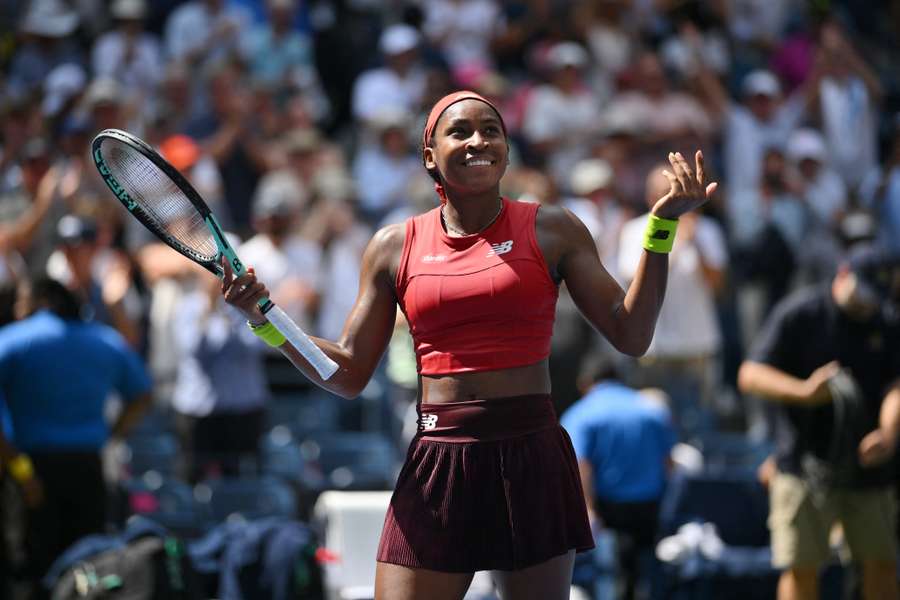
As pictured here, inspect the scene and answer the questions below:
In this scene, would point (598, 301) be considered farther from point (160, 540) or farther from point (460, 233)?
point (160, 540)

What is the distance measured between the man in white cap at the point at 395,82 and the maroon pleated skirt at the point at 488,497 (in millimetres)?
7981

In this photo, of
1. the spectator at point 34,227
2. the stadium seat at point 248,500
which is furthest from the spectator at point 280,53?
the stadium seat at point 248,500

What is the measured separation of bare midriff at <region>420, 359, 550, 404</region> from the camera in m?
4.00

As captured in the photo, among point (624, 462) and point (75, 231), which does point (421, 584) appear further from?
point (75, 231)

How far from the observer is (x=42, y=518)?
719 centimetres

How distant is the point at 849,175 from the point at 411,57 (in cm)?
375

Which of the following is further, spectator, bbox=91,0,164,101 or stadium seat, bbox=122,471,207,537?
spectator, bbox=91,0,164,101

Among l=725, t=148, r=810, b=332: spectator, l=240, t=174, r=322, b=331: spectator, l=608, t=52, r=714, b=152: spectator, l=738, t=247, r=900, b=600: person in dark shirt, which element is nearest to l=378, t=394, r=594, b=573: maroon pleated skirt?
l=738, t=247, r=900, b=600: person in dark shirt

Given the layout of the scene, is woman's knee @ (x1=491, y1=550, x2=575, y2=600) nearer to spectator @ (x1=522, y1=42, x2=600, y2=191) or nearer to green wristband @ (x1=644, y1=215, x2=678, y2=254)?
green wristband @ (x1=644, y1=215, x2=678, y2=254)

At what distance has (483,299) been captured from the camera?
13.1ft

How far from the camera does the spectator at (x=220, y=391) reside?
8.89m

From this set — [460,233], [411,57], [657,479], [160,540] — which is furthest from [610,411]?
[411,57]

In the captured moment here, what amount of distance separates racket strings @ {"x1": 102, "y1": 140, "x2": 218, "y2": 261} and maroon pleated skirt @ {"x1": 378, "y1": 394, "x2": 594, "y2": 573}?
842 mm

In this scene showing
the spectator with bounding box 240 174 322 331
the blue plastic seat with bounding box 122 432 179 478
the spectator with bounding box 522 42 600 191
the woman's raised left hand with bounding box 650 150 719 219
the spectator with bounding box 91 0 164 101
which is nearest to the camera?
the woman's raised left hand with bounding box 650 150 719 219
